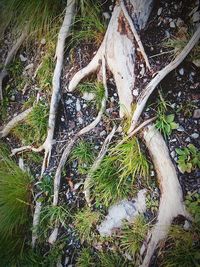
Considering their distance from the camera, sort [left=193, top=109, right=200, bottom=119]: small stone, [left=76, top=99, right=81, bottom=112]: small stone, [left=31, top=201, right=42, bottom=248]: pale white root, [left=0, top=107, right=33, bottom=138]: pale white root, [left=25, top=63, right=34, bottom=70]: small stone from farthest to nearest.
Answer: [left=25, top=63, right=34, bottom=70]: small stone < [left=0, top=107, right=33, bottom=138]: pale white root < [left=76, top=99, right=81, bottom=112]: small stone < [left=31, top=201, right=42, bottom=248]: pale white root < [left=193, top=109, right=200, bottom=119]: small stone

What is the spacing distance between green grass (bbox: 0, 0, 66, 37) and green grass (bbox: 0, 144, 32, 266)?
1325mm

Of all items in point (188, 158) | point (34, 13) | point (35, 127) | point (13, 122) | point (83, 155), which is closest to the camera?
point (188, 158)

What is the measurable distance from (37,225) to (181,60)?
182cm

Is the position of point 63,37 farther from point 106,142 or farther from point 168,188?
point 168,188

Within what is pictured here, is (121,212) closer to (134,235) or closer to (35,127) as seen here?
(134,235)

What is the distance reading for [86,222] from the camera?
8.88ft

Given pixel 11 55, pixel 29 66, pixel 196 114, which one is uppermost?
pixel 11 55

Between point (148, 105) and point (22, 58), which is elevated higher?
point (22, 58)

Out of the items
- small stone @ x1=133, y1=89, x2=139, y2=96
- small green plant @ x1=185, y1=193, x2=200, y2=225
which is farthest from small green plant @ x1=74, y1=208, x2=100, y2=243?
small stone @ x1=133, y1=89, x2=139, y2=96

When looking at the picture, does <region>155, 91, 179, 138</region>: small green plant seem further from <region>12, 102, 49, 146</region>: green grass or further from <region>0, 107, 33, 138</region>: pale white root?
<region>0, 107, 33, 138</region>: pale white root

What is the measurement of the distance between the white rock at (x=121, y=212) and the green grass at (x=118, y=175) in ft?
0.19

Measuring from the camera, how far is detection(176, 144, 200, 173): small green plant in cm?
247

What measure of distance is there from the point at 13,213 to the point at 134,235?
106 cm

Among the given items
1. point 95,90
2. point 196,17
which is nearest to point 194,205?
point 95,90
